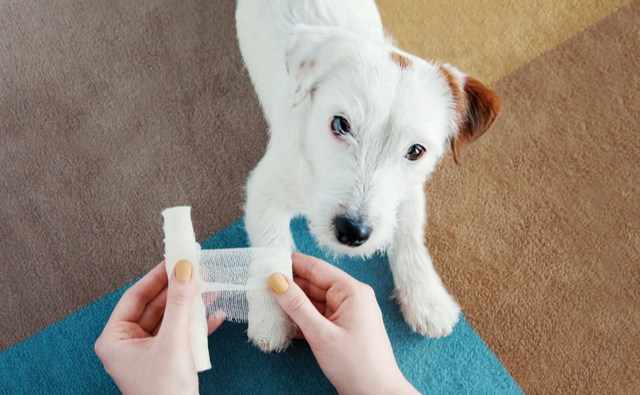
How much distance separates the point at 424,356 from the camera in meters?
2.02

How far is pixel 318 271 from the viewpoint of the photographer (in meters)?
1.68

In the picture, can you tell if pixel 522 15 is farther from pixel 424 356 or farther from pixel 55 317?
pixel 55 317

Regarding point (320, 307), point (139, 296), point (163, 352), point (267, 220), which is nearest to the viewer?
point (163, 352)

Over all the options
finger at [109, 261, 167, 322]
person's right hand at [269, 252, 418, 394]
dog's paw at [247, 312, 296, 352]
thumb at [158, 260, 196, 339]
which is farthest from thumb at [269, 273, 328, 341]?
finger at [109, 261, 167, 322]

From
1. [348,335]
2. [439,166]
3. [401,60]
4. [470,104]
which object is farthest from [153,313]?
[439,166]

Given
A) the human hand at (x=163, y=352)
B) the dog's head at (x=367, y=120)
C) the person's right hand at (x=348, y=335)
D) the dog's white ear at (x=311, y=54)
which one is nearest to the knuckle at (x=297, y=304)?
the person's right hand at (x=348, y=335)

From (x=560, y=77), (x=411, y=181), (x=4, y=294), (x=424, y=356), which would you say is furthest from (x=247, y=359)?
(x=560, y=77)

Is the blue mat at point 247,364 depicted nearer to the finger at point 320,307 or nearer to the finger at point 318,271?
the finger at point 320,307

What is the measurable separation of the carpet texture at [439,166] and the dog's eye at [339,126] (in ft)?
3.20

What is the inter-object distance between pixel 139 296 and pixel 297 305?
735 millimetres

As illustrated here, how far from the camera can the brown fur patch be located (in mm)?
1437

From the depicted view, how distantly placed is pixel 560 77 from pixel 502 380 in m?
1.93

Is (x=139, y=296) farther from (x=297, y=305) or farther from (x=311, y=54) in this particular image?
(x=311, y=54)

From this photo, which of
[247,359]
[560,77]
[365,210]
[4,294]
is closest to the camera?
[365,210]
